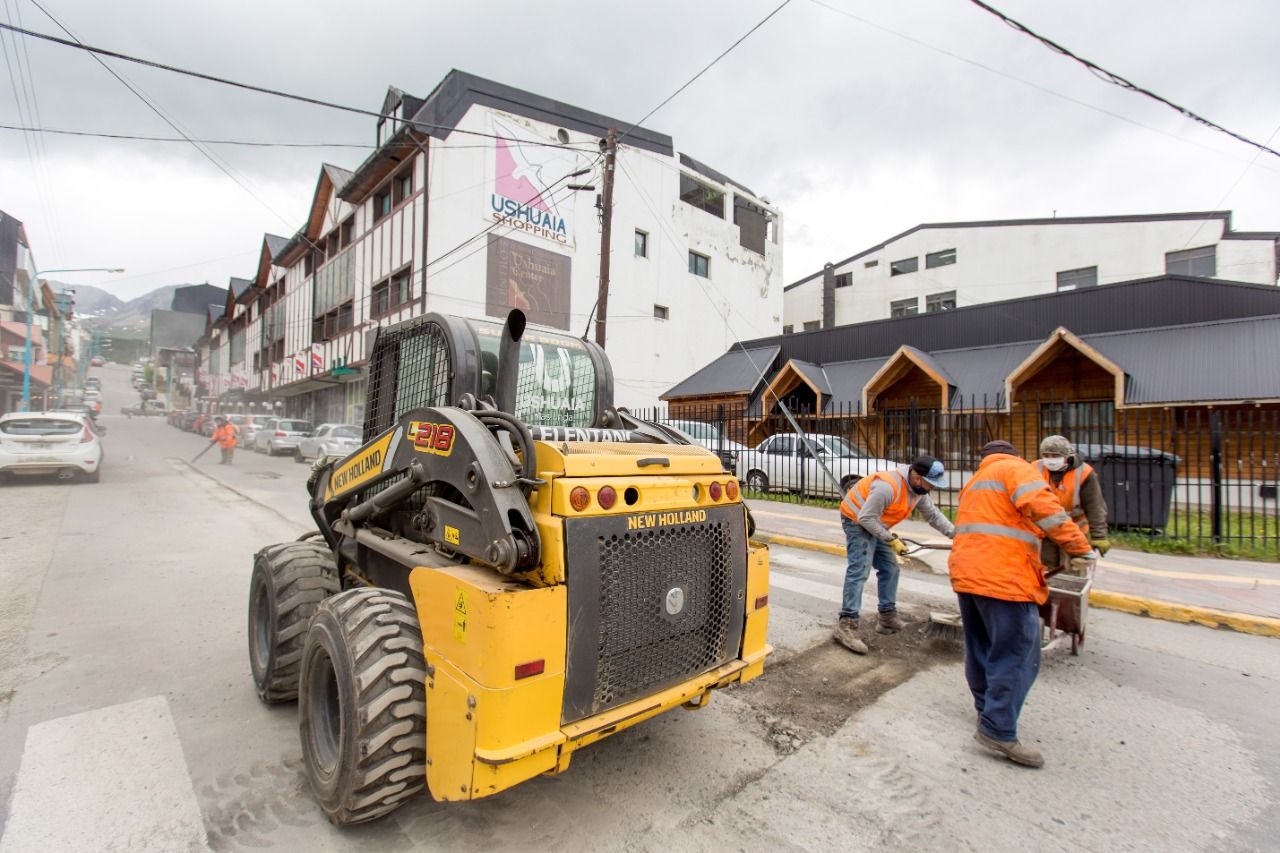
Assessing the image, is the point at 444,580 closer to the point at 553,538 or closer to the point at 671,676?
the point at 553,538

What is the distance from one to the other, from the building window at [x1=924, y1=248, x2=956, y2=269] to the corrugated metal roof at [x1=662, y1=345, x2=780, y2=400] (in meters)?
14.0

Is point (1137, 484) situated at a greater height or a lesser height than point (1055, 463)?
lesser

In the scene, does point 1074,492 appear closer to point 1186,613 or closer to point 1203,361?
point 1186,613

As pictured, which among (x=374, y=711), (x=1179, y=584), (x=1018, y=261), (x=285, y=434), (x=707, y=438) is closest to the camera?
(x=374, y=711)

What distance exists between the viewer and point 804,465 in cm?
1359

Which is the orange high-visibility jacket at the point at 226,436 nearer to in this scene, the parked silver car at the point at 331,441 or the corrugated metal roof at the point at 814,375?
the parked silver car at the point at 331,441

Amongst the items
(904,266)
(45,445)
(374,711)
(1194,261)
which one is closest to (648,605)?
(374,711)

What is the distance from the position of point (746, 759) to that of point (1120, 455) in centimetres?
910

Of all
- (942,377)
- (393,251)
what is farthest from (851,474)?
(393,251)

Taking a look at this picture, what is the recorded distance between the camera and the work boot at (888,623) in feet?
16.0

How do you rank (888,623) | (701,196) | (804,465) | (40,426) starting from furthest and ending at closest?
(701,196), (804,465), (40,426), (888,623)

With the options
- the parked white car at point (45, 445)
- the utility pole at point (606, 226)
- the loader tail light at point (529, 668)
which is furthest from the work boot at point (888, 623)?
the parked white car at point (45, 445)

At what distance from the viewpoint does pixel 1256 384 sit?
11.9 m

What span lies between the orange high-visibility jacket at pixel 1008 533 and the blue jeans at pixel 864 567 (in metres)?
1.37
